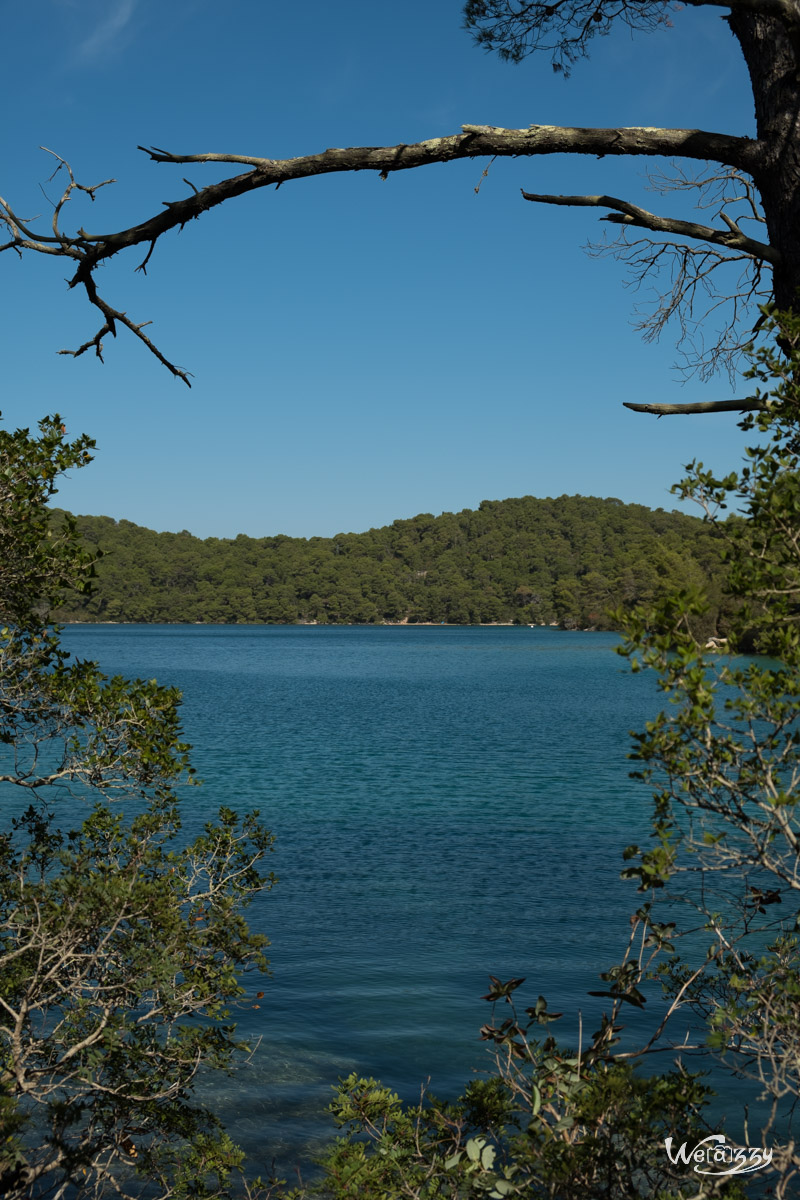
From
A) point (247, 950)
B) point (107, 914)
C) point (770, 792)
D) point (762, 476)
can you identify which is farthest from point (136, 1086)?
point (762, 476)

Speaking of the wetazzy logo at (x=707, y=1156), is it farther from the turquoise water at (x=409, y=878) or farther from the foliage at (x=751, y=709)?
the turquoise water at (x=409, y=878)

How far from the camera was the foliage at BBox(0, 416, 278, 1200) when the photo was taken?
4.58m

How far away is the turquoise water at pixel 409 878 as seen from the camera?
1048cm

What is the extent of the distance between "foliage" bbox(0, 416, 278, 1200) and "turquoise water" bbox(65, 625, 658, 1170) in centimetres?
386

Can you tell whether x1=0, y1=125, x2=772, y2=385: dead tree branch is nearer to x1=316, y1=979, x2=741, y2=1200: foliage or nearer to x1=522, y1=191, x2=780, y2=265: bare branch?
x1=522, y1=191, x2=780, y2=265: bare branch

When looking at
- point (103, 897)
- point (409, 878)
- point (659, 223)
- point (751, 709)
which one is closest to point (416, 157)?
point (659, 223)

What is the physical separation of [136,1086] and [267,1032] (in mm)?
6478

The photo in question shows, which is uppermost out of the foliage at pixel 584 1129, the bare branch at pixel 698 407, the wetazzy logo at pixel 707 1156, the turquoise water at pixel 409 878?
the bare branch at pixel 698 407

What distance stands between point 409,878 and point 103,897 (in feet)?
46.0

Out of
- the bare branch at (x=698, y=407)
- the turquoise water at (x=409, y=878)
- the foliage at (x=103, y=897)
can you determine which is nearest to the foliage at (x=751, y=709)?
the bare branch at (x=698, y=407)

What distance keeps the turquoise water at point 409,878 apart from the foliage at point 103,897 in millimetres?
3858

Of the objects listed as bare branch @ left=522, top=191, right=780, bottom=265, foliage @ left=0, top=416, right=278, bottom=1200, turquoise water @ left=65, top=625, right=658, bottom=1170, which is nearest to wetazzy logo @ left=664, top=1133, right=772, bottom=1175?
foliage @ left=0, top=416, right=278, bottom=1200

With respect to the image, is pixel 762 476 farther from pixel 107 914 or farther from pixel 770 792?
pixel 107 914

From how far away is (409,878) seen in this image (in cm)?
1772
